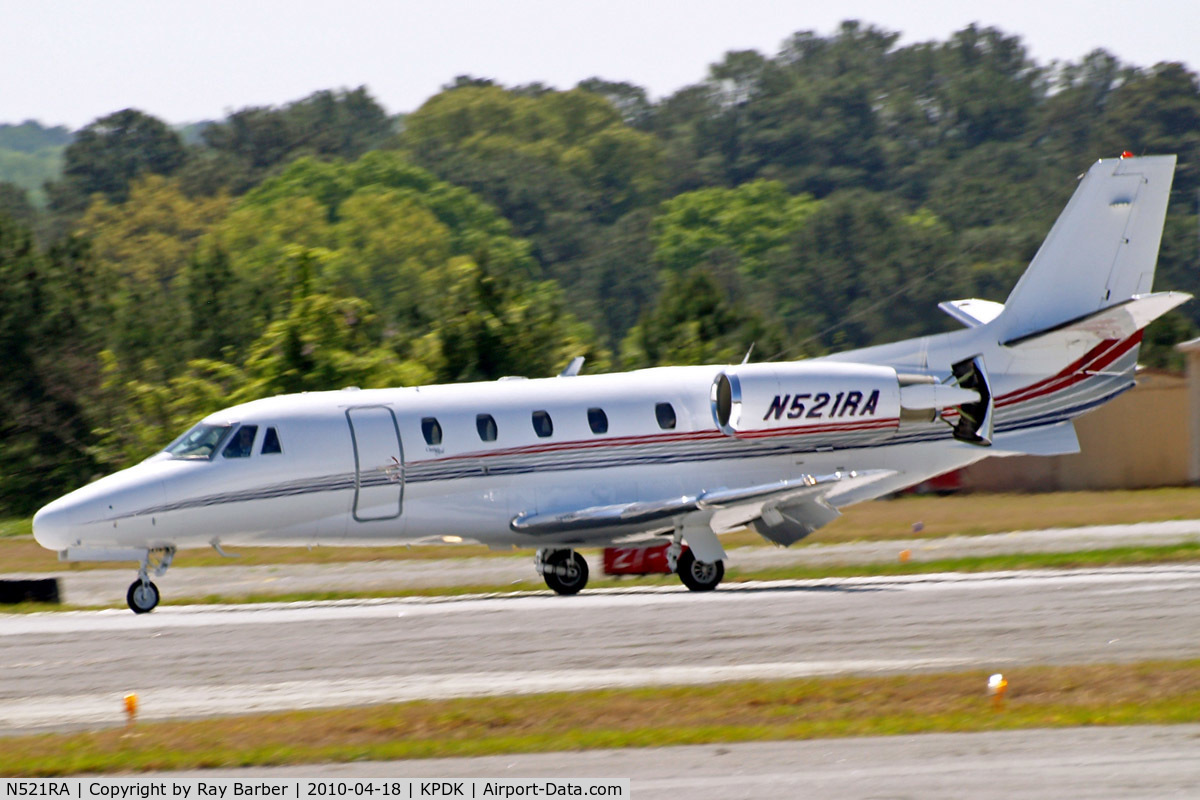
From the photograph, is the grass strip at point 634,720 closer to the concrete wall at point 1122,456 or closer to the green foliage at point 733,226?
the concrete wall at point 1122,456

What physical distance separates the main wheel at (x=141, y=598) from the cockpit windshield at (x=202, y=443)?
73.0 inches

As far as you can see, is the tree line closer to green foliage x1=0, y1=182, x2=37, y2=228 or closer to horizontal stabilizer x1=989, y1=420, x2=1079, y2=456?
green foliage x1=0, y1=182, x2=37, y2=228

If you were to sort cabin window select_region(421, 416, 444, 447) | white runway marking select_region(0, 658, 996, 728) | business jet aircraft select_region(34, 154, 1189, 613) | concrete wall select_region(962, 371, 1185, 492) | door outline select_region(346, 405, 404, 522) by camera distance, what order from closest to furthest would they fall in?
1. white runway marking select_region(0, 658, 996, 728)
2. business jet aircraft select_region(34, 154, 1189, 613)
3. door outline select_region(346, 405, 404, 522)
4. cabin window select_region(421, 416, 444, 447)
5. concrete wall select_region(962, 371, 1185, 492)

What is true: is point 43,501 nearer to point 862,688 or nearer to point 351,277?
point 862,688

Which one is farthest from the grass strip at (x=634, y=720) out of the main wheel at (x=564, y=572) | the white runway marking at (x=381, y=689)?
the main wheel at (x=564, y=572)

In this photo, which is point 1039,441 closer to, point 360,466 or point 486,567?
point 486,567

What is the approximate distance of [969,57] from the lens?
147 meters

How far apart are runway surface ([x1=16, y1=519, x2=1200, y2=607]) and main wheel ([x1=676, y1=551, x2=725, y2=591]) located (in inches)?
116

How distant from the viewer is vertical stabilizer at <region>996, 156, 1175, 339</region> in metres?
25.7

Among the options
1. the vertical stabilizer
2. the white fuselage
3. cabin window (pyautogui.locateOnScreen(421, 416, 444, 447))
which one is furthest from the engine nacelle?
cabin window (pyautogui.locateOnScreen(421, 416, 444, 447))

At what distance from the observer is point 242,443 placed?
2205cm

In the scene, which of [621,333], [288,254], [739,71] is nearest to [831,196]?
[621,333]

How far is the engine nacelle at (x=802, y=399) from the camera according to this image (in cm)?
2395

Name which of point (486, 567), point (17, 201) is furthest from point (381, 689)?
point (17, 201)
